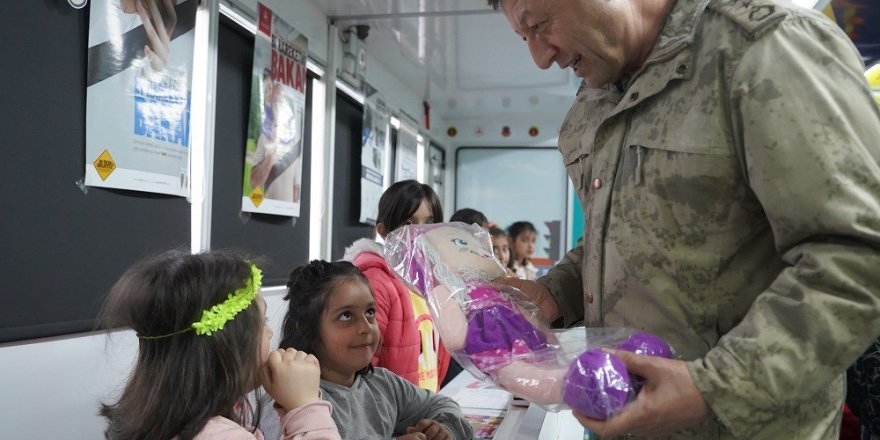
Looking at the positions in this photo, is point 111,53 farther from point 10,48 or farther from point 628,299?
point 628,299

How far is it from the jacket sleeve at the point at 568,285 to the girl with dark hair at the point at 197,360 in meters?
0.57

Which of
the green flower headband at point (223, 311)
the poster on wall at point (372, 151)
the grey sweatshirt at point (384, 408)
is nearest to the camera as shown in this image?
the green flower headband at point (223, 311)

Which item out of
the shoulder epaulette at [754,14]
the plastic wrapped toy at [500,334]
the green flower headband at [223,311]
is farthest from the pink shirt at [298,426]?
the shoulder epaulette at [754,14]

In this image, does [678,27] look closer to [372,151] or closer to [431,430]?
[431,430]

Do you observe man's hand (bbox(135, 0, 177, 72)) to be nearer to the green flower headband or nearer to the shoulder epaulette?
the green flower headband

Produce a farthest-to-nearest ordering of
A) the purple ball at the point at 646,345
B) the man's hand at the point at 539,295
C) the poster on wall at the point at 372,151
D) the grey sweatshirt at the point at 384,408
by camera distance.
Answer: the poster on wall at the point at 372,151 → the grey sweatshirt at the point at 384,408 → the man's hand at the point at 539,295 → the purple ball at the point at 646,345

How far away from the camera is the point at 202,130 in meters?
2.50

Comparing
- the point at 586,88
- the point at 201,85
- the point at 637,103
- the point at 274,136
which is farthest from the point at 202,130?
the point at 637,103

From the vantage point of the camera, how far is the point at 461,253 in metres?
1.13

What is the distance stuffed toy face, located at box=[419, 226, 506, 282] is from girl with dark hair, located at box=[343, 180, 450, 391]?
38.5 inches

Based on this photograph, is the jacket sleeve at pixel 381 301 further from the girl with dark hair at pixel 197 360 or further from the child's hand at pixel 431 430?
the girl with dark hair at pixel 197 360

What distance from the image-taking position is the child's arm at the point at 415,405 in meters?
1.89

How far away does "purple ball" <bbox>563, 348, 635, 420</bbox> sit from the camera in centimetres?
68

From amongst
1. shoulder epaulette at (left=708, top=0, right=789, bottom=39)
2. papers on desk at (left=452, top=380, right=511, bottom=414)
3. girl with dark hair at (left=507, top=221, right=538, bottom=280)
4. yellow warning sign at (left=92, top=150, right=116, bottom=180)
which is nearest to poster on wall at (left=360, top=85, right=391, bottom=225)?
girl with dark hair at (left=507, top=221, right=538, bottom=280)
